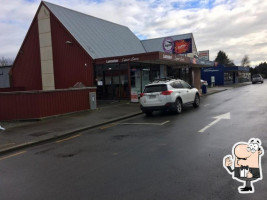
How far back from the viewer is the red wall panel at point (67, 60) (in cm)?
2175

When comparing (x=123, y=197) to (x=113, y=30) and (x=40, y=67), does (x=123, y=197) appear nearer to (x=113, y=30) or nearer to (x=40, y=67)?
(x=40, y=67)

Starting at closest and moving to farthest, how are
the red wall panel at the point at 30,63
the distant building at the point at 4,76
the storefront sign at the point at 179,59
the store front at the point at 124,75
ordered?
1. the storefront sign at the point at 179,59
2. the store front at the point at 124,75
3. the red wall panel at the point at 30,63
4. the distant building at the point at 4,76

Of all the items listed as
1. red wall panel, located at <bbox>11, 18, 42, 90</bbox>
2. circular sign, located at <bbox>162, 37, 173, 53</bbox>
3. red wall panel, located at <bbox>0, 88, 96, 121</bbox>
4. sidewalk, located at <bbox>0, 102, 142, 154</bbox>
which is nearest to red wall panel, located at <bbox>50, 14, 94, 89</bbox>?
red wall panel, located at <bbox>11, 18, 42, 90</bbox>

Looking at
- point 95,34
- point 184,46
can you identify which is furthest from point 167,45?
point 95,34

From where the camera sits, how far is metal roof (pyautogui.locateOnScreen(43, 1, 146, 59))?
75.3ft

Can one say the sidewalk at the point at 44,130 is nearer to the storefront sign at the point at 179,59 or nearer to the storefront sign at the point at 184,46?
the storefront sign at the point at 179,59

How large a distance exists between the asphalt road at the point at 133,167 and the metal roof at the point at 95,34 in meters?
14.6

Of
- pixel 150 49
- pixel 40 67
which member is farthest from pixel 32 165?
pixel 150 49

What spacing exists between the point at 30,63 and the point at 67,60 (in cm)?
485

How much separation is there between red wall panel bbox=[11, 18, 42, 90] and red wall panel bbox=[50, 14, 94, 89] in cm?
230

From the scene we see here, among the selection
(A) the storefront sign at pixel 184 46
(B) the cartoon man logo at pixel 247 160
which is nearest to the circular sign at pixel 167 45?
(A) the storefront sign at pixel 184 46

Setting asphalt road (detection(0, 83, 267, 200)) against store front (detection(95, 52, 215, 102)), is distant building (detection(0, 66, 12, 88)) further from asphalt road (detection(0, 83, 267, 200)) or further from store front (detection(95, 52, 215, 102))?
asphalt road (detection(0, 83, 267, 200))

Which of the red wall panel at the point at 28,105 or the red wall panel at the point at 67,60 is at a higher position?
the red wall panel at the point at 67,60

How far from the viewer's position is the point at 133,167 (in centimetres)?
559
